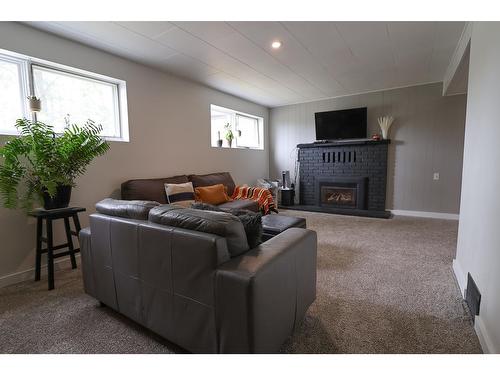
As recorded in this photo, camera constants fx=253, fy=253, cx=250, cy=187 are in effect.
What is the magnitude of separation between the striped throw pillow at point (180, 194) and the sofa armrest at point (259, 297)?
2.16 m

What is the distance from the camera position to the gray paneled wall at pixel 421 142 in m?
4.37

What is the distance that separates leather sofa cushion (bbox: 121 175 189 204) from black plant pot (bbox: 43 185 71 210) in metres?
0.71

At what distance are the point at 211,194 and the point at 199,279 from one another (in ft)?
8.72

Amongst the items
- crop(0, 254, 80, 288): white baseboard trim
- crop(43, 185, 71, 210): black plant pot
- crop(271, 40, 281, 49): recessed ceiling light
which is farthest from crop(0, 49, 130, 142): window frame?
crop(271, 40, 281, 49): recessed ceiling light

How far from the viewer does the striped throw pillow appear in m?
3.31

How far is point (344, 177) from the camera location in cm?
532

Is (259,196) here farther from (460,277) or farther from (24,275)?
(24,275)

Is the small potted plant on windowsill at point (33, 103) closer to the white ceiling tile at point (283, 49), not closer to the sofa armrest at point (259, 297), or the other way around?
the white ceiling tile at point (283, 49)

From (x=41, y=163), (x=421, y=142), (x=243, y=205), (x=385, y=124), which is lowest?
(x=243, y=205)

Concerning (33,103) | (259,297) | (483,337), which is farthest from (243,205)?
(483,337)

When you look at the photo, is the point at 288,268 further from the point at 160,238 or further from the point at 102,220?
the point at 102,220

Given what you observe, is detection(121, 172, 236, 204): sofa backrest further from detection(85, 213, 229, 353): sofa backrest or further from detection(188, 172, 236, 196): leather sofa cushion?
detection(85, 213, 229, 353): sofa backrest

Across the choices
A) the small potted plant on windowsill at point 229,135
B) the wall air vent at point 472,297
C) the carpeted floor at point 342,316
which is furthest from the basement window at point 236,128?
the wall air vent at point 472,297
